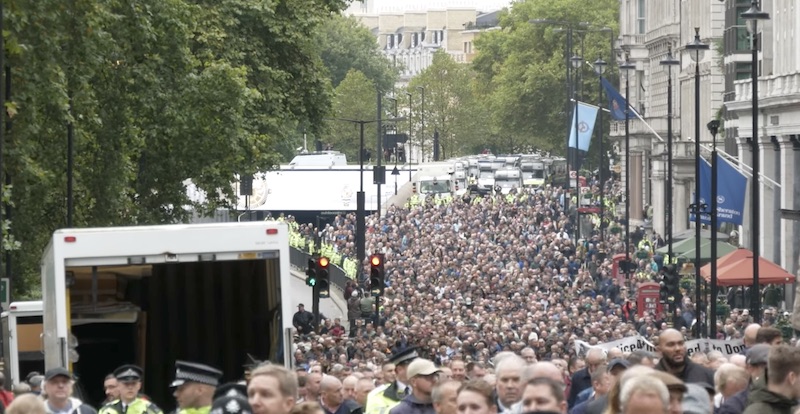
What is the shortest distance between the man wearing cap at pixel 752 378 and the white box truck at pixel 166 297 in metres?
4.63

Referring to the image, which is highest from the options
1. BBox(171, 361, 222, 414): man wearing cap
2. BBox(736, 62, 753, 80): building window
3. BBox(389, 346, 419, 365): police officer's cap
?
BBox(736, 62, 753, 80): building window

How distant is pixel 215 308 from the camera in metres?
19.1

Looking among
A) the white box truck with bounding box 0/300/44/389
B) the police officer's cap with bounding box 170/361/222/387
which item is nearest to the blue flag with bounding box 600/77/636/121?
the white box truck with bounding box 0/300/44/389

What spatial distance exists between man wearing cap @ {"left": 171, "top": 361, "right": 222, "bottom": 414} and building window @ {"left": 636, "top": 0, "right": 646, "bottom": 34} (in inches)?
3445

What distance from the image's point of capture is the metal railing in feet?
202

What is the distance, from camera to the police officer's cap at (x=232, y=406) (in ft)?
32.3

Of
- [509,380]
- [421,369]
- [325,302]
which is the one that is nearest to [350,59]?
[325,302]

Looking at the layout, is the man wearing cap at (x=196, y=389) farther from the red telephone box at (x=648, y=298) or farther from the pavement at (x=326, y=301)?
the pavement at (x=326, y=301)

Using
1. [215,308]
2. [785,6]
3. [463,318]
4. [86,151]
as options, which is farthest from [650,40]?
[215,308]

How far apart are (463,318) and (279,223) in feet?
90.0

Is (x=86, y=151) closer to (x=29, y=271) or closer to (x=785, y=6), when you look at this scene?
(x=29, y=271)

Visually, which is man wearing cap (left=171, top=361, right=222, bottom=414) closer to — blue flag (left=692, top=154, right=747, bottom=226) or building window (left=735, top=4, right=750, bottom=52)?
blue flag (left=692, top=154, right=747, bottom=226)

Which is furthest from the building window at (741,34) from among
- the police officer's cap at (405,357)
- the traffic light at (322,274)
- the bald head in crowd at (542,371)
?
the bald head in crowd at (542,371)

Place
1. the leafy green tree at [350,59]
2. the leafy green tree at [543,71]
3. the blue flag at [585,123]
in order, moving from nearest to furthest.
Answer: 1. the blue flag at [585,123]
2. the leafy green tree at [543,71]
3. the leafy green tree at [350,59]
